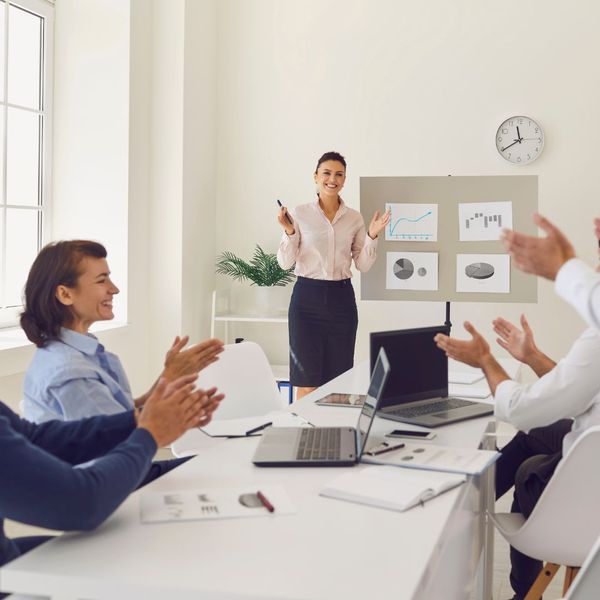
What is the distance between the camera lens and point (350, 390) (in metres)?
3.04

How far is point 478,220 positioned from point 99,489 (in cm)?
371

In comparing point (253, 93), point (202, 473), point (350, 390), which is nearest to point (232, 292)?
point (253, 93)

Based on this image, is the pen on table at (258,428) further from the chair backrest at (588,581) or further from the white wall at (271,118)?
the white wall at (271,118)

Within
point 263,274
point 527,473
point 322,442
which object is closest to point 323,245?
point 263,274

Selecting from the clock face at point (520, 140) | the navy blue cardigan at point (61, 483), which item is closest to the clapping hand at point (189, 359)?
the navy blue cardigan at point (61, 483)

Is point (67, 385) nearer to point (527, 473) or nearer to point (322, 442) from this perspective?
point (322, 442)

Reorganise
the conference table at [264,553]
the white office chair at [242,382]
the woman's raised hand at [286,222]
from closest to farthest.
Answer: the conference table at [264,553]
the white office chair at [242,382]
the woman's raised hand at [286,222]

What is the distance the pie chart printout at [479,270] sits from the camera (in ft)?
15.8

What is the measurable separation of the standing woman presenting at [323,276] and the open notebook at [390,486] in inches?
114

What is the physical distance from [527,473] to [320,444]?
30.3 inches

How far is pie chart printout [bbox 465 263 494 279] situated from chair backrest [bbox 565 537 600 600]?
3.39m

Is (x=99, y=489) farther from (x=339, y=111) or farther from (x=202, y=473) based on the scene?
(x=339, y=111)

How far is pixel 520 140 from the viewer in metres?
5.61

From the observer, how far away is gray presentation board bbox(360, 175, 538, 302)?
4.77 metres
